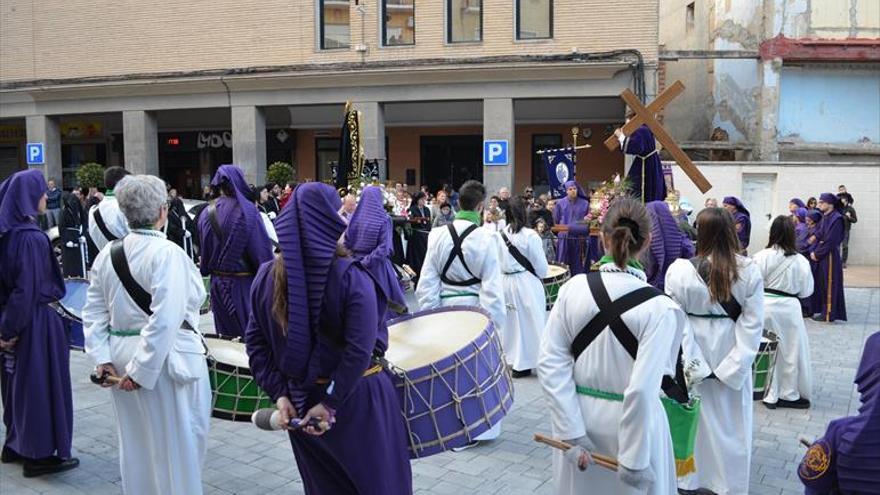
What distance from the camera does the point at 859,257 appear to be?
63.9 ft

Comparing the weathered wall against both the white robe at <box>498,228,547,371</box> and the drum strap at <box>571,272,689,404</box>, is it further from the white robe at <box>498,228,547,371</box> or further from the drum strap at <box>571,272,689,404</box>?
the drum strap at <box>571,272,689,404</box>

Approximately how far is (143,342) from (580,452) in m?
2.43

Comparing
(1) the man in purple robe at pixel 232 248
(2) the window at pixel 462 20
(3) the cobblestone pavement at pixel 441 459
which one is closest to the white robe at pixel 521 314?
(3) the cobblestone pavement at pixel 441 459

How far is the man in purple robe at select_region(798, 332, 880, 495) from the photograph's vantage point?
9.12ft

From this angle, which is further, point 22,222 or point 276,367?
point 22,222

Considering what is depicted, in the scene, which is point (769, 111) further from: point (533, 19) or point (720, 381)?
point (720, 381)

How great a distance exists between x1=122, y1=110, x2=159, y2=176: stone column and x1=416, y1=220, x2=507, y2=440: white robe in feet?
62.6

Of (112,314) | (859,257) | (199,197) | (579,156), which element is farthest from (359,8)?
(112,314)

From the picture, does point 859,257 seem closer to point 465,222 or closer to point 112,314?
point 465,222

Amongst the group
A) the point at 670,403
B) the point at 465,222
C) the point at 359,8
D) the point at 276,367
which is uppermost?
the point at 359,8

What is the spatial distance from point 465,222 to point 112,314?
3.31 m

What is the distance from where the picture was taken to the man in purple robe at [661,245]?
628 centimetres

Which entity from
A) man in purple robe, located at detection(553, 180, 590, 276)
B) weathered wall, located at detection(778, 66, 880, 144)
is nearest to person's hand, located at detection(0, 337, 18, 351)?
man in purple robe, located at detection(553, 180, 590, 276)

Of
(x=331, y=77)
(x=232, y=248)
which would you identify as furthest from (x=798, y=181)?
(x=232, y=248)
